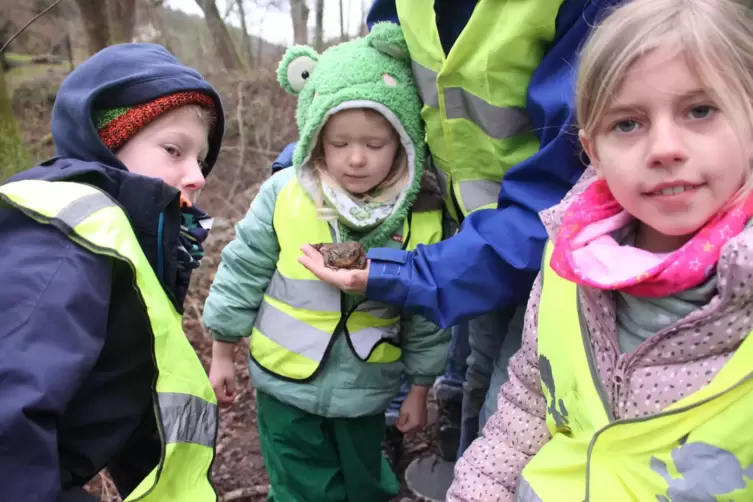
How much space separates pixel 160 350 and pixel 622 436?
109 cm

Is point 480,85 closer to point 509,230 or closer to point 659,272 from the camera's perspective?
point 509,230

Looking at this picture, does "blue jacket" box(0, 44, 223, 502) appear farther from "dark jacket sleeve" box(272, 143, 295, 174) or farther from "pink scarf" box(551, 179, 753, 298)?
"pink scarf" box(551, 179, 753, 298)

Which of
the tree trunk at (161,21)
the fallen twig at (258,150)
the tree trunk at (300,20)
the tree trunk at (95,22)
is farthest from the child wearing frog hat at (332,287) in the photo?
the tree trunk at (300,20)

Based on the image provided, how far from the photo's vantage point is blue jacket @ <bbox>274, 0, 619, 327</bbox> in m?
1.75

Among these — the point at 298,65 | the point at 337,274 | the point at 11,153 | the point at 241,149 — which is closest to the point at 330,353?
the point at 337,274

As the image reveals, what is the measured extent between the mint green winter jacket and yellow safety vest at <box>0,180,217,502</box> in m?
0.65

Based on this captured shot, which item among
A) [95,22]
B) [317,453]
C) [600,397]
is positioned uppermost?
[95,22]

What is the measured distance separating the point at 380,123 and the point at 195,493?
1.30 meters

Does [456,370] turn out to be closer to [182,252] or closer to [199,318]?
[182,252]

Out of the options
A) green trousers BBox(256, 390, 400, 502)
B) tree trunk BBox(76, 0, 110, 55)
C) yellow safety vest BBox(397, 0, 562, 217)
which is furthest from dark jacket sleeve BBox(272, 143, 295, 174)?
tree trunk BBox(76, 0, 110, 55)

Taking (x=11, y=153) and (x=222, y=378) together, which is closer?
(x=222, y=378)

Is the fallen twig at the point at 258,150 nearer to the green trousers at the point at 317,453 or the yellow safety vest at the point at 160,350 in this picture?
the green trousers at the point at 317,453

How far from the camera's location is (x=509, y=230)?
6.08 ft

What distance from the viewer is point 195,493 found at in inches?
64.1
